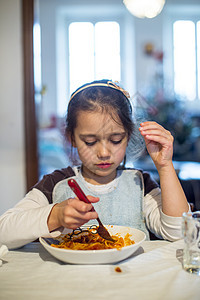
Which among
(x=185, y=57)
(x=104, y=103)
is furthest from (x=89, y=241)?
(x=185, y=57)

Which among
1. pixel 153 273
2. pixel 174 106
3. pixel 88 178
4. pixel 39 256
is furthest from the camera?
pixel 174 106

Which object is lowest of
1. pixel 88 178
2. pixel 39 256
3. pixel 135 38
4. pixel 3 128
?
pixel 39 256

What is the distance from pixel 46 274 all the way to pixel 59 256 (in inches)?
1.7

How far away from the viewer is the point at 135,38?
5.71 meters

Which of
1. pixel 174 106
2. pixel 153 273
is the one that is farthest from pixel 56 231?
pixel 174 106

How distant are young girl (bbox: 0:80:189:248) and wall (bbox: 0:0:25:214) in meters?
1.31

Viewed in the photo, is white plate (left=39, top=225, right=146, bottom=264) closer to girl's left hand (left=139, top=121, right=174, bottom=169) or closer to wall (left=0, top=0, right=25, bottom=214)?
girl's left hand (left=139, top=121, right=174, bottom=169)

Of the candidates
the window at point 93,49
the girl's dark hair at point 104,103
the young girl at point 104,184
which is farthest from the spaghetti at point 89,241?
the window at point 93,49

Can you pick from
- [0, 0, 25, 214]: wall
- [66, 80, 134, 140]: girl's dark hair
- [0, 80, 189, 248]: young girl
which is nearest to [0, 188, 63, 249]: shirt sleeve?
[0, 80, 189, 248]: young girl

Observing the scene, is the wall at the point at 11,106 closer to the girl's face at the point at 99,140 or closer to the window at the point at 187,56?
the girl's face at the point at 99,140

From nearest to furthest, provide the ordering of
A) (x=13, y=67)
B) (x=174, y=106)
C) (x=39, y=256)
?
(x=39, y=256) → (x=13, y=67) → (x=174, y=106)

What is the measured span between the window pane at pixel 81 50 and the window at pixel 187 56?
1.45 metres

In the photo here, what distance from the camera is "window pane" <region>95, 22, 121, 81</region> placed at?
555 centimetres

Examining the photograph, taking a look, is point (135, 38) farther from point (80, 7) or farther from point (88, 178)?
point (88, 178)
